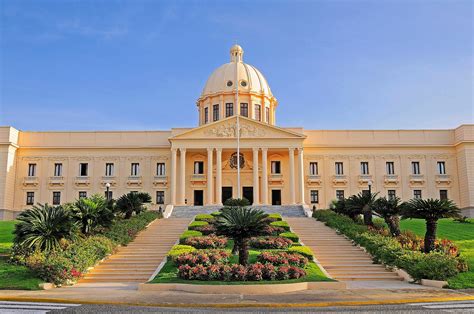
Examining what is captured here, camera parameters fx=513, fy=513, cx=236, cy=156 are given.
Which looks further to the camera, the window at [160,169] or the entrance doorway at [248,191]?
the window at [160,169]

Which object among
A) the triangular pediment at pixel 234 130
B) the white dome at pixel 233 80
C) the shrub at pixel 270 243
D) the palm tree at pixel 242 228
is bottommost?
the shrub at pixel 270 243

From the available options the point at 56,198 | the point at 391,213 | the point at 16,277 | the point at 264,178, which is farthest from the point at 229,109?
the point at 16,277

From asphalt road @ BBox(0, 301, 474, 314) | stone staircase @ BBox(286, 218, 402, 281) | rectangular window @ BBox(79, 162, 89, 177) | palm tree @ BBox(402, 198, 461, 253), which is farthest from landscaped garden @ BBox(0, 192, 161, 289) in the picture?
rectangular window @ BBox(79, 162, 89, 177)

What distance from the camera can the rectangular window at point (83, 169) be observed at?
174ft

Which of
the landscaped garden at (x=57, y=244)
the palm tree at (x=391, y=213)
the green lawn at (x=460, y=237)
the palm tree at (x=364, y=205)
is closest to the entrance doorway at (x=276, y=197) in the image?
the green lawn at (x=460, y=237)

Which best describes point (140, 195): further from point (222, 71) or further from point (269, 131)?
point (222, 71)

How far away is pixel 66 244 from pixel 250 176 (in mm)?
31016

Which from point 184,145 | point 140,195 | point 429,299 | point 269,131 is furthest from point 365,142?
point 429,299

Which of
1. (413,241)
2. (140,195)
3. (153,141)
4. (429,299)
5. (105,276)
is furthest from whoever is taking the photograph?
(153,141)

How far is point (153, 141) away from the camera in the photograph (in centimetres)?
5381

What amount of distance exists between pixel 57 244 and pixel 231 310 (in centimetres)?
1127

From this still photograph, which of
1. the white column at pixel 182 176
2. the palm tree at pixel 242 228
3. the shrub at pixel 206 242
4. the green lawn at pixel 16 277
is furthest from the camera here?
the white column at pixel 182 176

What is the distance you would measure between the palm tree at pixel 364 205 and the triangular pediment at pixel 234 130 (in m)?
19.7

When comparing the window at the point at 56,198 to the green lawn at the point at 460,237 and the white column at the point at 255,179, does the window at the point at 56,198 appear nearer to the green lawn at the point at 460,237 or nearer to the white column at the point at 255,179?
the white column at the point at 255,179
